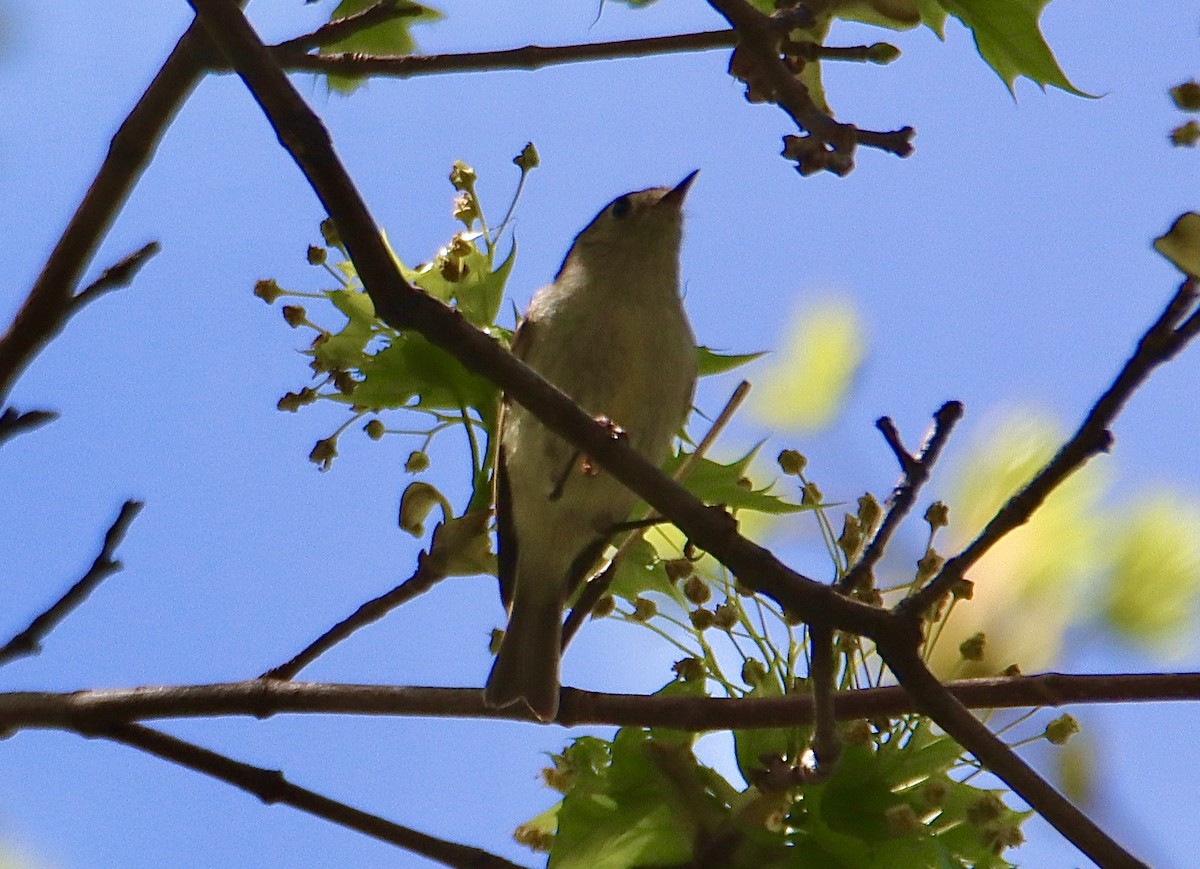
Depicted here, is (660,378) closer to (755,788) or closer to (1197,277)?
(755,788)

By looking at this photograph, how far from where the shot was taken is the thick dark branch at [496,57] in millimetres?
1542

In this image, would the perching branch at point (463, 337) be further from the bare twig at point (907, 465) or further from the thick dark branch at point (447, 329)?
the bare twig at point (907, 465)

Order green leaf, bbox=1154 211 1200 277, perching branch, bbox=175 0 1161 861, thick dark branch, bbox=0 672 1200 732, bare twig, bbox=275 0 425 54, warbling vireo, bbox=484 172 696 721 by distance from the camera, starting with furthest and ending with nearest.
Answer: warbling vireo, bbox=484 172 696 721 < bare twig, bbox=275 0 425 54 < thick dark branch, bbox=0 672 1200 732 < perching branch, bbox=175 0 1161 861 < green leaf, bbox=1154 211 1200 277

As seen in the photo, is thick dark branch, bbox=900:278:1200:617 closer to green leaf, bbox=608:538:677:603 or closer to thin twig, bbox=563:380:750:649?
thin twig, bbox=563:380:750:649

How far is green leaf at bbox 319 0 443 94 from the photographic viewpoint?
1921 mm

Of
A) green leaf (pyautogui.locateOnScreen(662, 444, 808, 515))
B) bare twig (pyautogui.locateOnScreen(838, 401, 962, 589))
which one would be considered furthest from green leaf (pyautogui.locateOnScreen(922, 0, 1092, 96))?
green leaf (pyautogui.locateOnScreen(662, 444, 808, 515))

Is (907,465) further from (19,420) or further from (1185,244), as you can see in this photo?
(19,420)

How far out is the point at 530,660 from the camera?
7.27ft

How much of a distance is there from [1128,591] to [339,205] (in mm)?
1002

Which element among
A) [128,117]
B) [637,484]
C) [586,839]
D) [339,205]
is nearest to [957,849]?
[586,839]

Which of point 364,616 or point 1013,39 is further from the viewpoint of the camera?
point 364,616

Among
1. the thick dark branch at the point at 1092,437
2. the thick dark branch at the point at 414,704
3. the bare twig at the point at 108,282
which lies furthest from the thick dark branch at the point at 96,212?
the thick dark branch at the point at 1092,437

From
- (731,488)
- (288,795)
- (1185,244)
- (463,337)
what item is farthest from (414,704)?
(1185,244)

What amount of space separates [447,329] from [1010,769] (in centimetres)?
68
